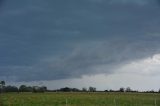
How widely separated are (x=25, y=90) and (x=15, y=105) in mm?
96725

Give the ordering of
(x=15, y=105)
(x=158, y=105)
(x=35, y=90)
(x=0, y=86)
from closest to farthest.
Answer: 1. (x=0, y=86)
2. (x=158, y=105)
3. (x=15, y=105)
4. (x=35, y=90)

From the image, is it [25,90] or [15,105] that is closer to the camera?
[15,105]

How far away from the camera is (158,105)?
43344 millimetres

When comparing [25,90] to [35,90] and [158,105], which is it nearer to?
[35,90]

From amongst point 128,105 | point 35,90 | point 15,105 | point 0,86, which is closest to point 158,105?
point 128,105

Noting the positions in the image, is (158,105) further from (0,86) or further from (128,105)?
(0,86)

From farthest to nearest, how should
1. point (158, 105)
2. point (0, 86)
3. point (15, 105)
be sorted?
point (15, 105) → point (158, 105) → point (0, 86)

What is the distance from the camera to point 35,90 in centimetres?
13825

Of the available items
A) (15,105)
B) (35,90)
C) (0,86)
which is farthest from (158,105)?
(35,90)

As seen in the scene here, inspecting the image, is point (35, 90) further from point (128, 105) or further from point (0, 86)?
point (0, 86)

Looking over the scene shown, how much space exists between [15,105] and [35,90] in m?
92.7

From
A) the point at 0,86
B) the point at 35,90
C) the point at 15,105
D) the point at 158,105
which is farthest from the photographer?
the point at 35,90

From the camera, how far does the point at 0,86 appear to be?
90.1 feet

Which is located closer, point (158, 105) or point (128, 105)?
point (158, 105)
